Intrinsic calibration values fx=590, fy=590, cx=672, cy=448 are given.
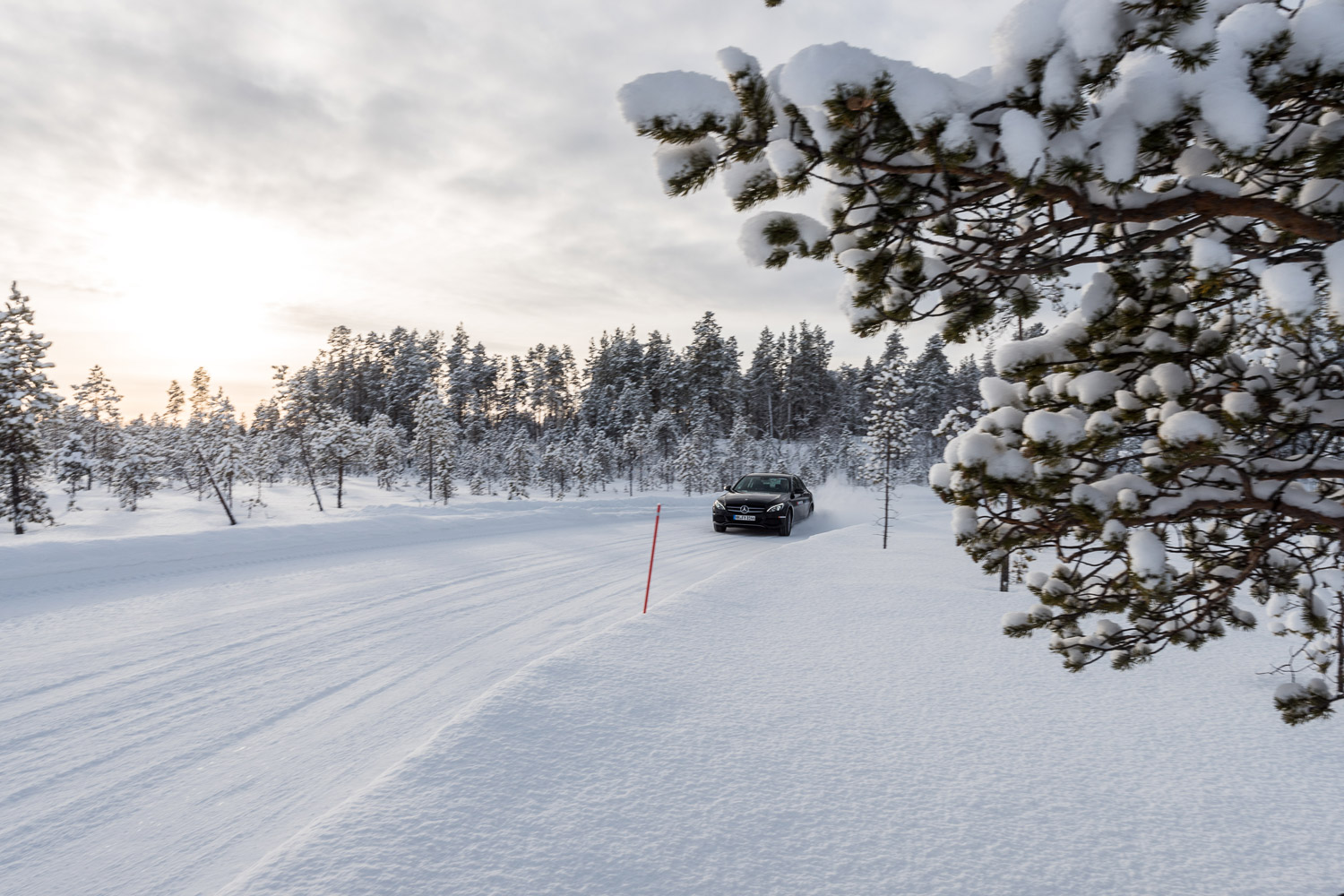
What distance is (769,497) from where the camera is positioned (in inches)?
608

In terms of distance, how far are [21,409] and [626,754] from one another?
24.7 metres

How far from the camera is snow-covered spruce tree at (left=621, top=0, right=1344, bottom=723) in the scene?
6.54 ft

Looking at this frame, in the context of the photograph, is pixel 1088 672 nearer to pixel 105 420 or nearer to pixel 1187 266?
pixel 1187 266

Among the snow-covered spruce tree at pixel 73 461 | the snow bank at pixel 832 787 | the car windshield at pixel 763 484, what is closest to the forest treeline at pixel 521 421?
the snow-covered spruce tree at pixel 73 461

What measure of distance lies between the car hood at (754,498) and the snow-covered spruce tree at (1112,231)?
1211cm

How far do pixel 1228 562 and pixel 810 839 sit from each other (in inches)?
95.3

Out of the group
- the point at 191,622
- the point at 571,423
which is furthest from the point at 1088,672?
the point at 571,423

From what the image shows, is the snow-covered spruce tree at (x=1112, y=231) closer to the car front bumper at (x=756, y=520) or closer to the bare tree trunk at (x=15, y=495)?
the car front bumper at (x=756, y=520)

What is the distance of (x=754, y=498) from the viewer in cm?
1534

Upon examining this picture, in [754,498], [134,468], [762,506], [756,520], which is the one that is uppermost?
[134,468]

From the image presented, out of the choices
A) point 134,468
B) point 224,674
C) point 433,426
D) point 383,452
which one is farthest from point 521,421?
point 224,674

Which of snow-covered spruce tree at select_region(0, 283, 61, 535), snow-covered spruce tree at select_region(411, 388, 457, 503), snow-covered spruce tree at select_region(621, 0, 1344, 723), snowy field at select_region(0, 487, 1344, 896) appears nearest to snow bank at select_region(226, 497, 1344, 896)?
snowy field at select_region(0, 487, 1344, 896)

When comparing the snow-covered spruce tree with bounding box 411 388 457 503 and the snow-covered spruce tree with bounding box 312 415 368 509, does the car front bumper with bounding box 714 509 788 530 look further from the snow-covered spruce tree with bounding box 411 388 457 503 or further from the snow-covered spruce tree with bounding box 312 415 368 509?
the snow-covered spruce tree with bounding box 411 388 457 503

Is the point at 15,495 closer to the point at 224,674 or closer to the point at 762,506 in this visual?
the point at 224,674
